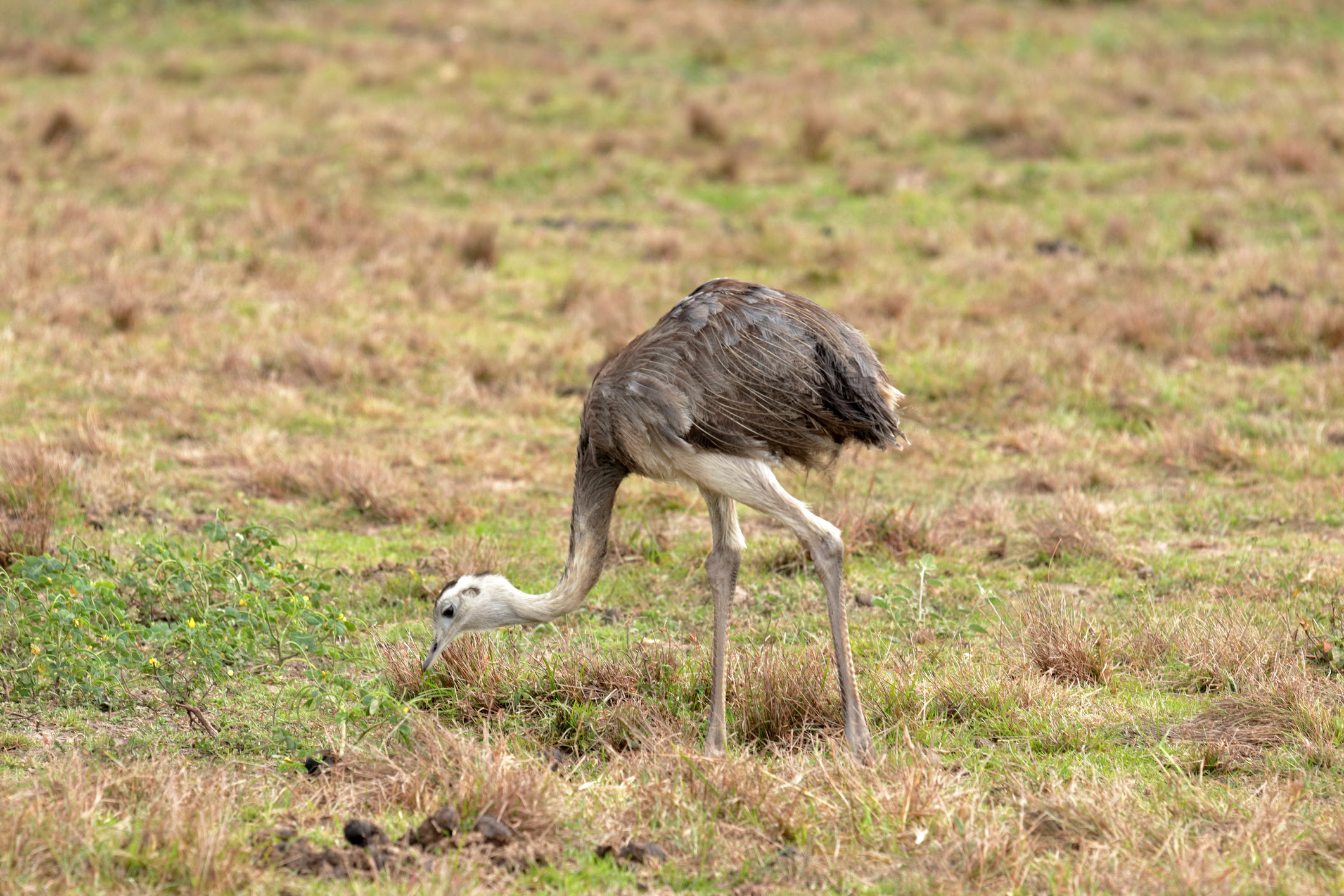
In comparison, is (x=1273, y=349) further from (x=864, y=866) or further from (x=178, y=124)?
(x=178, y=124)

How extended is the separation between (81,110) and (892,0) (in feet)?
46.7

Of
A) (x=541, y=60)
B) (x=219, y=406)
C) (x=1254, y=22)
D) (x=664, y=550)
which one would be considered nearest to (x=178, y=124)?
(x=541, y=60)

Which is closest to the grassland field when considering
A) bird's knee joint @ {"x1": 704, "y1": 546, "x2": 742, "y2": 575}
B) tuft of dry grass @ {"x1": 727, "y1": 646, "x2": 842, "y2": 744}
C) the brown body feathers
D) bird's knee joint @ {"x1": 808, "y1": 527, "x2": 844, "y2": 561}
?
tuft of dry grass @ {"x1": 727, "y1": 646, "x2": 842, "y2": 744}

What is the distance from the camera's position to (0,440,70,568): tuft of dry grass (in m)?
6.97

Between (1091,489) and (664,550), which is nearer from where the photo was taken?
(664,550)

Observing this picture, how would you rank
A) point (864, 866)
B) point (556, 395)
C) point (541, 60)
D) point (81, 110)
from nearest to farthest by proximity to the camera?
point (864, 866)
point (556, 395)
point (81, 110)
point (541, 60)

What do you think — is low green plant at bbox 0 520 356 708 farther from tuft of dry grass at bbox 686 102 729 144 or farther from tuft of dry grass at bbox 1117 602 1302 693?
tuft of dry grass at bbox 686 102 729 144

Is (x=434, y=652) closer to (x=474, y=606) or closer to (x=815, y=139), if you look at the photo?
(x=474, y=606)

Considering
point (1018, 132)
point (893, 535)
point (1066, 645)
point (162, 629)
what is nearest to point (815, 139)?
point (1018, 132)

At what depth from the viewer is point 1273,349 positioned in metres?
10.8

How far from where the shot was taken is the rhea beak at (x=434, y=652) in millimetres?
5707

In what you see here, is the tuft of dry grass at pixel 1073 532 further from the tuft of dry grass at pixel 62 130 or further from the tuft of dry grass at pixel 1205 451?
the tuft of dry grass at pixel 62 130

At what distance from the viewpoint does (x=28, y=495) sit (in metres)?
7.48

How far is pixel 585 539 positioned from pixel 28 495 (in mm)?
3386
